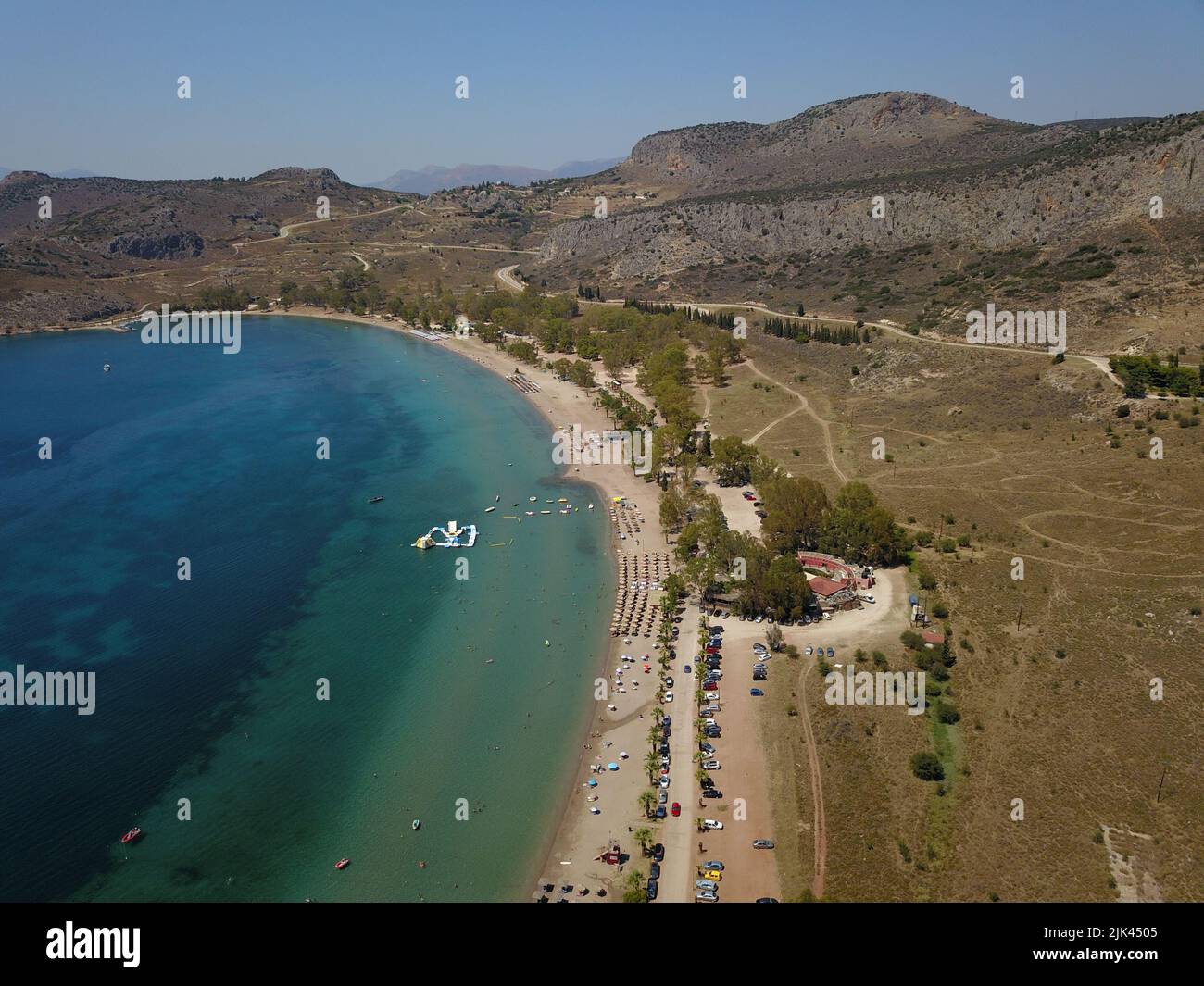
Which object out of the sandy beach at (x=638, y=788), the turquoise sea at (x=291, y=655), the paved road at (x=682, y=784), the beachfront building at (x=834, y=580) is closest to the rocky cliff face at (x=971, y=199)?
the turquoise sea at (x=291, y=655)

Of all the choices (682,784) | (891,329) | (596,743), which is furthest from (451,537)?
(891,329)

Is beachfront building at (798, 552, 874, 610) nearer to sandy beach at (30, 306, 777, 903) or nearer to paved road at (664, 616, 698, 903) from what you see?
sandy beach at (30, 306, 777, 903)

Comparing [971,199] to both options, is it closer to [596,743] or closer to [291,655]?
[596,743]

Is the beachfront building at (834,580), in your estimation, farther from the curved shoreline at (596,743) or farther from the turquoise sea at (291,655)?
the turquoise sea at (291,655)
